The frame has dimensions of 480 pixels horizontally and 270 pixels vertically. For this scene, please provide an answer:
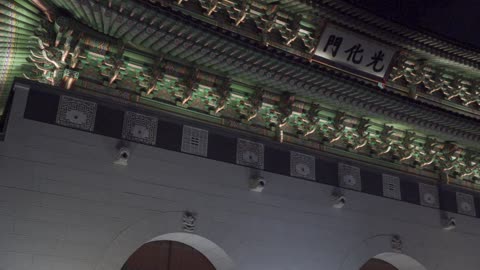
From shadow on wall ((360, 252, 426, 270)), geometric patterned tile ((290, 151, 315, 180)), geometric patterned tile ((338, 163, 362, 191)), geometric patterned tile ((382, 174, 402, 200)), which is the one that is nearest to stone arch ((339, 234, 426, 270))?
shadow on wall ((360, 252, 426, 270))

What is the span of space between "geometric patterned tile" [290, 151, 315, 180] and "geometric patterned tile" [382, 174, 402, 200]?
4.25 ft

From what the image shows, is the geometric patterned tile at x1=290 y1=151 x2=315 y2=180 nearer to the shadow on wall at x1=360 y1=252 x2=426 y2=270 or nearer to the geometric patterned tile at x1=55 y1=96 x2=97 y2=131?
the shadow on wall at x1=360 y1=252 x2=426 y2=270

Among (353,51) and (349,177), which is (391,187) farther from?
(353,51)

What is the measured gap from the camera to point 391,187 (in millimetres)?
8391

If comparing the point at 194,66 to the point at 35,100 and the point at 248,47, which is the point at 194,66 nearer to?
the point at 248,47

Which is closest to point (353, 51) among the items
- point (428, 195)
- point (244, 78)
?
point (244, 78)

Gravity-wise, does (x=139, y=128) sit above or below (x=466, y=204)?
below

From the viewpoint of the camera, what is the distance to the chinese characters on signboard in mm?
8156

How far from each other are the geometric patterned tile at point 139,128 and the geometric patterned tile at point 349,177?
2.80 m

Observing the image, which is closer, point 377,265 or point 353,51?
point 353,51

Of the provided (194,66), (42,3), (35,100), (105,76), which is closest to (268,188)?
(194,66)

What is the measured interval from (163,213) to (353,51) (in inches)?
150

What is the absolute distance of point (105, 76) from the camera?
6641 millimetres

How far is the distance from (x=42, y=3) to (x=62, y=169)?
1793 mm
